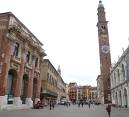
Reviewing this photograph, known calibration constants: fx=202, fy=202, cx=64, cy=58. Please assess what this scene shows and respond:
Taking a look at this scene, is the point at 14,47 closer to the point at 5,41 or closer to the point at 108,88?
the point at 5,41

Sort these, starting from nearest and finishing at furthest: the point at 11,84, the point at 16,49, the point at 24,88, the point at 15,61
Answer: the point at 15,61 → the point at 11,84 → the point at 16,49 → the point at 24,88

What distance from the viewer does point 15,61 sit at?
110ft

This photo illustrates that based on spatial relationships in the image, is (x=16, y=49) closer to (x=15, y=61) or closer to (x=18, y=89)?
(x=15, y=61)

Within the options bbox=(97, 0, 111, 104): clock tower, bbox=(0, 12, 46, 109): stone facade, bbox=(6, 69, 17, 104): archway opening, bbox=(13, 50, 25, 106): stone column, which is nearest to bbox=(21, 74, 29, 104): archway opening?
bbox=(0, 12, 46, 109): stone facade

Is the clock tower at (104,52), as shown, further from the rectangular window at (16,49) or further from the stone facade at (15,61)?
the rectangular window at (16,49)

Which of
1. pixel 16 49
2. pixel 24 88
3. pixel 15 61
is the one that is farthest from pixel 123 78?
pixel 15 61

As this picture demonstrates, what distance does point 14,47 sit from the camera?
33.8 metres

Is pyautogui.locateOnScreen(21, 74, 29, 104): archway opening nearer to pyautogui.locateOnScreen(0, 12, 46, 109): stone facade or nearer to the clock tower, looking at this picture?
pyautogui.locateOnScreen(0, 12, 46, 109): stone facade

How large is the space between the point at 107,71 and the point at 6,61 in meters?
54.5

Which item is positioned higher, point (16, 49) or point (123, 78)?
point (16, 49)

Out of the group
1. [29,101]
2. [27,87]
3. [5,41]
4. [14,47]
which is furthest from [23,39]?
[29,101]

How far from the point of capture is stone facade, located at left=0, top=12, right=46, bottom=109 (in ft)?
99.8

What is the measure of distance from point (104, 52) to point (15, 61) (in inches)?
2137

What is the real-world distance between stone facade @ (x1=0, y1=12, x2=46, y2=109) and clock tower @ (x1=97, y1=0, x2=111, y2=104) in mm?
42361
